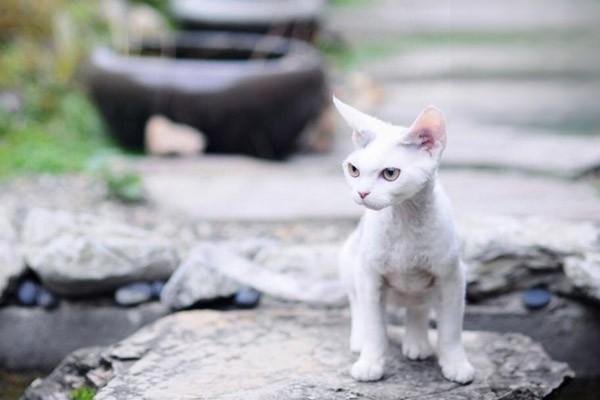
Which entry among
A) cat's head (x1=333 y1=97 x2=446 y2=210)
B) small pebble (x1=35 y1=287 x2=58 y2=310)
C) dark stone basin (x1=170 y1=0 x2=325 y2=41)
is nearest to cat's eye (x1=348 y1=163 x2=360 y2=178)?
cat's head (x1=333 y1=97 x2=446 y2=210)

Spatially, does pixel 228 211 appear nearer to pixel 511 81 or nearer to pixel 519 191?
pixel 519 191

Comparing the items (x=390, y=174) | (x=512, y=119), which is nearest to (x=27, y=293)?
(x=390, y=174)

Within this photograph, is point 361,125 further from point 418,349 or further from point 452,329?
point 418,349

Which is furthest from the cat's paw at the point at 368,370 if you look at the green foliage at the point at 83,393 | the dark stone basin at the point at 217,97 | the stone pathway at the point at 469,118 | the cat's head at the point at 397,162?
the dark stone basin at the point at 217,97

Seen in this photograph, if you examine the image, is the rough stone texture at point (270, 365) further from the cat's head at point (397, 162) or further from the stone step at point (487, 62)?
the stone step at point (487, 62)

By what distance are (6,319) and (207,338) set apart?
2.86 ft

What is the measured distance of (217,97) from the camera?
16.4 ft

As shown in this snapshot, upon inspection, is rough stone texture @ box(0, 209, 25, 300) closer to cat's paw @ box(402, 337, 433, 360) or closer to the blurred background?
the blurred background

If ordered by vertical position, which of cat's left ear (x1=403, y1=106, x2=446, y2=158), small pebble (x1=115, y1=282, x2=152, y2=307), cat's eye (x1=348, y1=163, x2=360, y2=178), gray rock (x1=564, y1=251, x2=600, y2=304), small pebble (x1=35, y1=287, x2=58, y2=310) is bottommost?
small pebble (x1=35, y1=287, x2=58, y2=310)

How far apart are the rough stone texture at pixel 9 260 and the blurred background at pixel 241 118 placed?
4 centimetres

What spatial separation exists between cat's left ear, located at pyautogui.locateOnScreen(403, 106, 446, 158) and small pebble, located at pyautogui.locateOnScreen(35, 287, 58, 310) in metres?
1.60

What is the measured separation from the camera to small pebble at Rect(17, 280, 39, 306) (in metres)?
3.27

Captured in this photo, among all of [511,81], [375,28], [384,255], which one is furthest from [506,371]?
[375,28]

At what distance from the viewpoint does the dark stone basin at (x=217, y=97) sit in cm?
502
